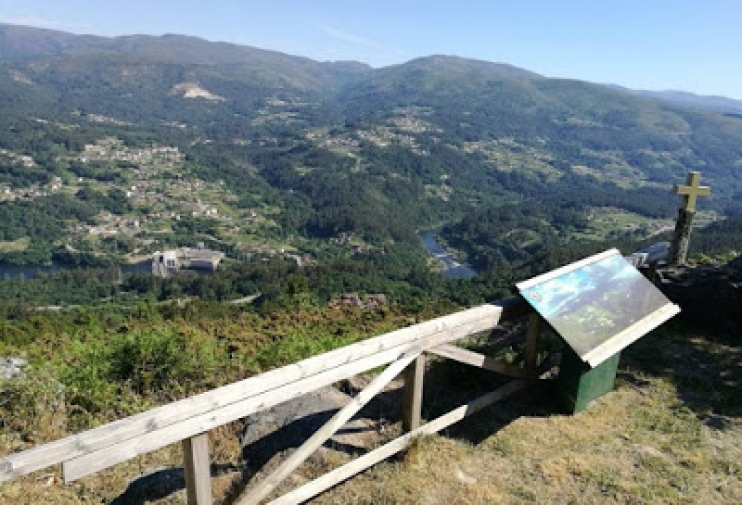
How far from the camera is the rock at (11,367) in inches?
230

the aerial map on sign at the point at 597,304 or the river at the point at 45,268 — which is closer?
the aerial map on sign at the point at 597,304

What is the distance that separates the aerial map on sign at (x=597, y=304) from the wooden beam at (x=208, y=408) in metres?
0.87

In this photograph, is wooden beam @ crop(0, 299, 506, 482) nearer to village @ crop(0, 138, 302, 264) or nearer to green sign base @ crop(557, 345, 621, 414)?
green sign base @ crop(557, 345, 621, 414)

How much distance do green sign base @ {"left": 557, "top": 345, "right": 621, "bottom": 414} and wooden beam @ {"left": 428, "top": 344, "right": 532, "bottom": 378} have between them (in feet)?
1.23

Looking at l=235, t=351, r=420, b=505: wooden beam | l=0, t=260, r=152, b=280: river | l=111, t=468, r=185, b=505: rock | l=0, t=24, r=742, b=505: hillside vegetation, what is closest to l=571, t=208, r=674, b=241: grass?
l=0, t=24, r=742, b=505: hillside vegetation

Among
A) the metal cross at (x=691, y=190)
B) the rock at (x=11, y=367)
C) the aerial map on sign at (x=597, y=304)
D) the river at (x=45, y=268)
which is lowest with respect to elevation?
the river at (x=45, y=268)

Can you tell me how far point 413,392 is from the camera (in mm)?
4520

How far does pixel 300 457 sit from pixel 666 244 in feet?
26.7

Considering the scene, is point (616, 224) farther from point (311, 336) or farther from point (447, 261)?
point (311, 336)

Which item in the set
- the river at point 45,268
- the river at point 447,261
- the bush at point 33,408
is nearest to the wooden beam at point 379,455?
the bush at point 33,408

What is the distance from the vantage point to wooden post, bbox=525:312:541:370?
559cm

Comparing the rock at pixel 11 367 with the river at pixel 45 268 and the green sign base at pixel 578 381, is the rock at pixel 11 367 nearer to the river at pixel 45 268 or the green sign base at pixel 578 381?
the green sign base at pixel 578 381

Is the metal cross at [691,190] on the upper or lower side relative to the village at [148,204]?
upper

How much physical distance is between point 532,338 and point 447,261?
11340cm
